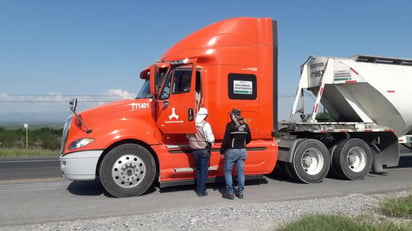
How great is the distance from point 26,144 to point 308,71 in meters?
19.6

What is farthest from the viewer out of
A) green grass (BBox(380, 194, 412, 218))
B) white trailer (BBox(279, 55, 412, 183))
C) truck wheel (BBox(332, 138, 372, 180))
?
truck wheel (BBox(332, 138, 372, 180))

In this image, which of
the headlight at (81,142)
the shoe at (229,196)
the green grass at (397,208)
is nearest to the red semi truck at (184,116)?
the headlight at (81,142)

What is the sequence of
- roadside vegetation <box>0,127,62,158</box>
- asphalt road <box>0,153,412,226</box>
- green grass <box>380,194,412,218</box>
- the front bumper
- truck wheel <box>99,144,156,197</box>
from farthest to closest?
roadside vegetation <box>0,127,62,158</box>
truck wheel <box>99,144,156,197</box>
the front bumper
asphalt road <box>0,153,412,226</box>
green grass <box>380,194,412,218</box>

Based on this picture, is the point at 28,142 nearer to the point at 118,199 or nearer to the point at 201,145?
the point at 118,199

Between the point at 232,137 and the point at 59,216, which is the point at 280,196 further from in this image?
the point at 59,216

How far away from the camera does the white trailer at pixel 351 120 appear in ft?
29.3

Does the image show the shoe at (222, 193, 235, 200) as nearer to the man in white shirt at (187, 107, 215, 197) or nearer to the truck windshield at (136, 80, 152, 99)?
the man in white shirt at (187, 107, 215, 197)

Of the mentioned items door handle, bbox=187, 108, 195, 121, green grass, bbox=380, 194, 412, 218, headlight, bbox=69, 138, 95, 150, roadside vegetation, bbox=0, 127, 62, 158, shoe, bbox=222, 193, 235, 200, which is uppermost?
door handle, bbox=187, 108, 195, 121

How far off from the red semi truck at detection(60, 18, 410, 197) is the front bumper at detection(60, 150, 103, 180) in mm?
18

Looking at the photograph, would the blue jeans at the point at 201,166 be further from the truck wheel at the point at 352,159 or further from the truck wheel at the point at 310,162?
the truck wheel at the point at 352,159

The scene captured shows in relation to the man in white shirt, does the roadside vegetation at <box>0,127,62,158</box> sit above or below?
below

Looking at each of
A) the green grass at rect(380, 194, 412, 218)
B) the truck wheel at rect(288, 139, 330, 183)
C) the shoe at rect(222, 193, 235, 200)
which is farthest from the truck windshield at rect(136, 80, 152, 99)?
the green grass at rect(380, 194, 412, 218)

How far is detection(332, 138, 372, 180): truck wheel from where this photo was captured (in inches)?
360

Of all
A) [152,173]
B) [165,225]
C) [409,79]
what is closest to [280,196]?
[152,173]
